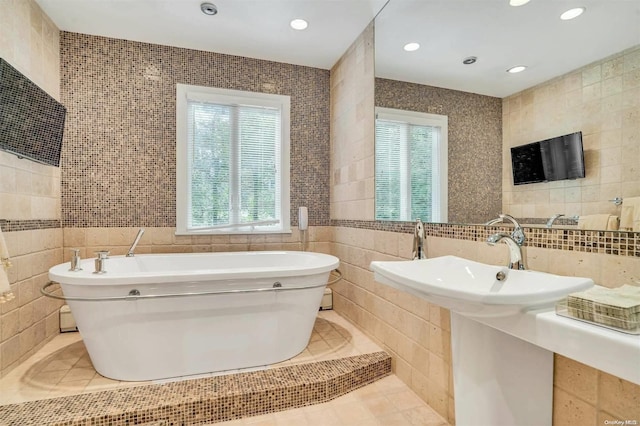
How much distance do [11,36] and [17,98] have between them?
462 millimetres

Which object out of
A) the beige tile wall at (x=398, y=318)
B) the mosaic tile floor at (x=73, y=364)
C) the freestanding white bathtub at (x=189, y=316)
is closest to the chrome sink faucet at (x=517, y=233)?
the beige tile wall at (x=398, y=318)

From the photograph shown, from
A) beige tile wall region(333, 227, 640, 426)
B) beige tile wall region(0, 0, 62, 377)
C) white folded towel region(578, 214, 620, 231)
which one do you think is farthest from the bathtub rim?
white folded towel region(578, 214, 620, 231)

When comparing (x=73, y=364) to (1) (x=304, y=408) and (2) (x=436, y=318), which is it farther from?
(2) (x=436, y=318)

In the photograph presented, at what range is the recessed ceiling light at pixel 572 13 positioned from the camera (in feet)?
4.20

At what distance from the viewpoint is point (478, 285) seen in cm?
142

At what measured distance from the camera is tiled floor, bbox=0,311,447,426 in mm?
1801

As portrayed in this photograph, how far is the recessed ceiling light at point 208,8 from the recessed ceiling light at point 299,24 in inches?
24.2

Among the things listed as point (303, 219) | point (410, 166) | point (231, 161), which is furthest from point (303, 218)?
point (410, 166)

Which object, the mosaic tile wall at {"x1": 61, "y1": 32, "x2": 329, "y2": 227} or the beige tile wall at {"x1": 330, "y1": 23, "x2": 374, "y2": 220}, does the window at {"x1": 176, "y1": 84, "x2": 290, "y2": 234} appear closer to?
the mosaic tile wall at {"x1": 61, "y1": 32, "x2": 329, "y2": 227}

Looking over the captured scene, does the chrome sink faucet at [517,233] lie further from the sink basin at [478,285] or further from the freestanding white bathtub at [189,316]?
the freestanding white bathtub at [189,316]

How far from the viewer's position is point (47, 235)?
8.50ft

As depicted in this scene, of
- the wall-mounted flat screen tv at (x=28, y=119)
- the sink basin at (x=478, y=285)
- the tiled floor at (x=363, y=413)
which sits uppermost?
the wall-mounted flat screen tv at (x=28, y=119)

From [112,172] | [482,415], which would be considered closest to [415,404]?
[482,415]

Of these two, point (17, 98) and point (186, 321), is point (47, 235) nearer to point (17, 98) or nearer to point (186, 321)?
point (17, 98)
